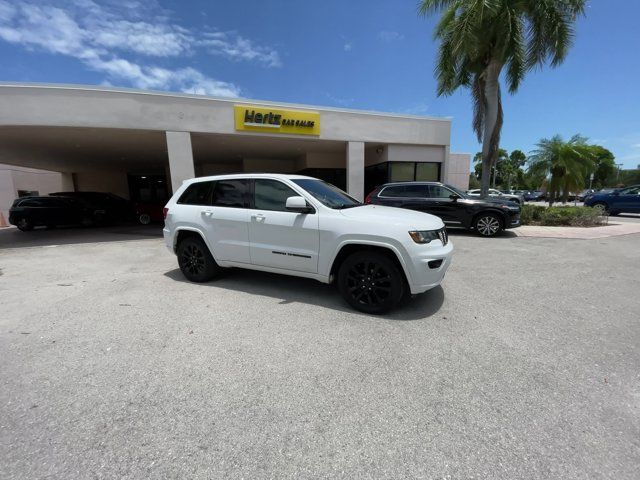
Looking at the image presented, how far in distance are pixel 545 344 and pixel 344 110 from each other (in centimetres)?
1165

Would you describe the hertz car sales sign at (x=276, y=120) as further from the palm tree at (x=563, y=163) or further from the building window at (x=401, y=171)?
the palm tree at (x=563, y=163)

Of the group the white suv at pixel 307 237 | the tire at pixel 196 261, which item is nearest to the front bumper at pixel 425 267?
the white suv at pixel 307 237

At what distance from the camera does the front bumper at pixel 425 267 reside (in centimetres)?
345

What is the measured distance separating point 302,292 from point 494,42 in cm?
1281

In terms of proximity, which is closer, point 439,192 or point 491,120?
point 439,192

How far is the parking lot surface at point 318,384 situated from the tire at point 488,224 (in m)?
4.57

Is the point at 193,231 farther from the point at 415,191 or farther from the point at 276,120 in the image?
the point at 276,120

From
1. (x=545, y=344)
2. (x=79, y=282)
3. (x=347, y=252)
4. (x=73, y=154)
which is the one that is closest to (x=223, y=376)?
(x=347, y=252)

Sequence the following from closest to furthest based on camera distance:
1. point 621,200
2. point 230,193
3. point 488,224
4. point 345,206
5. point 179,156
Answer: point 345,206
point 230,193
point 488,224
point 179,156
point 621,200

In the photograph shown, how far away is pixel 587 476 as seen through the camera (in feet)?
5.36

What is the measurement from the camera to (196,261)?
500 cm

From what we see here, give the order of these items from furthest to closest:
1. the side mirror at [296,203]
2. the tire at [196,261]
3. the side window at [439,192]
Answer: the side window at [439,192] < the tire at [196,261] < the side mirror at [296,203]

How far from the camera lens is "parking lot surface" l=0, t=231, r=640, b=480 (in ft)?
5.76

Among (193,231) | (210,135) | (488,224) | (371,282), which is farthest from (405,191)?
(210,135)
